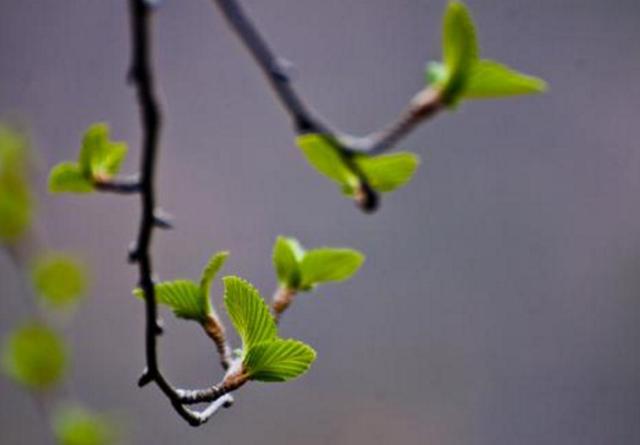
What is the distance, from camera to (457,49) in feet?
0.68

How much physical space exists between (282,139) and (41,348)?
1841mm

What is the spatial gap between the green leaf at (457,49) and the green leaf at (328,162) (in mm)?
31

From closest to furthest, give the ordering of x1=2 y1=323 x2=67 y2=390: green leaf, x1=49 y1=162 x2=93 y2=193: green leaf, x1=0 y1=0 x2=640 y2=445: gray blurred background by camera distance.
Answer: x1=2 y1=323 x2=67 y2=390: green leaf
x1=49 y1=162 x2=93 y2=193: green leaf
x1=0 y1=0 x2=640 y2=445: gray blurred background

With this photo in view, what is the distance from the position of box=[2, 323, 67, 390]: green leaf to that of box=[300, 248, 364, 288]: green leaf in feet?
0.51

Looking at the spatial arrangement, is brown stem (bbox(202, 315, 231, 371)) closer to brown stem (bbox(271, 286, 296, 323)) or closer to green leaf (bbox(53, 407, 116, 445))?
brown stem (bbox(271, 286, 296, 323))

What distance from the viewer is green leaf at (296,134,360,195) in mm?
220

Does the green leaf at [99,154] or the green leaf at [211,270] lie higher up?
the green leaf at [99,154]

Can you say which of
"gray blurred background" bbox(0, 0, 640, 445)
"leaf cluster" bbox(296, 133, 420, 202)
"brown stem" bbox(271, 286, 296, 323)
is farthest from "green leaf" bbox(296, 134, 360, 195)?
"gray blurred background" bbox(0, 0, 640, 445)

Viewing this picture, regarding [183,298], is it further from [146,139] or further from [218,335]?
[146,139]

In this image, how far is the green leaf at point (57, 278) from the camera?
0.18 m

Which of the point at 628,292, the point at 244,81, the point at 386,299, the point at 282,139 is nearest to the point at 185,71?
the point at 244,81

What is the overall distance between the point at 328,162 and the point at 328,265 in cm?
10

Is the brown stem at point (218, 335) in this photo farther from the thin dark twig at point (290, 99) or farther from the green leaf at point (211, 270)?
the thin dark twig at point (290, 99)

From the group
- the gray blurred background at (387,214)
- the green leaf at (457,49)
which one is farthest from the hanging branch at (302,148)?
the gray blurred background at (387,214)
